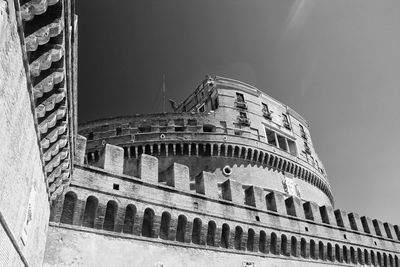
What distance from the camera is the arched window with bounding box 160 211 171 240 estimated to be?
11.5 metres

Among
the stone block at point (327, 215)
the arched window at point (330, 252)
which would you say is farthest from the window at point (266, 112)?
the arched window at point (330, 252)

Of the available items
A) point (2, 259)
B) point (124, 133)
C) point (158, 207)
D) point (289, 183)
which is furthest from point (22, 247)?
point (289, 183)

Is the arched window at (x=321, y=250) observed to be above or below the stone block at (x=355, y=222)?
below

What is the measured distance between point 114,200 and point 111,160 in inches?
59.2

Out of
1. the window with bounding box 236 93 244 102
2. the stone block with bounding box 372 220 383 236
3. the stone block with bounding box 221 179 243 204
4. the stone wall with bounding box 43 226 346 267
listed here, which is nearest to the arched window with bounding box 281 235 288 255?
the stone wall with bounding box 43 226 346 267

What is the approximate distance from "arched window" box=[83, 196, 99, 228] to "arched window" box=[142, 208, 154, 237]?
5.75 feet

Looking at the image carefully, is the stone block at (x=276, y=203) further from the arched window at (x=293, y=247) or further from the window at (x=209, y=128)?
the window at (x=209, y=128)

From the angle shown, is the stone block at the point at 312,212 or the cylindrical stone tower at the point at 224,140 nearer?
the stone block at the point at 312,212

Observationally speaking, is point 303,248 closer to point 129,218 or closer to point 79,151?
point 129,218

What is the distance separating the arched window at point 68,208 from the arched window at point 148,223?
243cm

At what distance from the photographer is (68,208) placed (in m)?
9.83

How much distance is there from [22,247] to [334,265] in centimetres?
1452

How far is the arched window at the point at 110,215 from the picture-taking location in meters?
10.5

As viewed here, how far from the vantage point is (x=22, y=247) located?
6547mm
